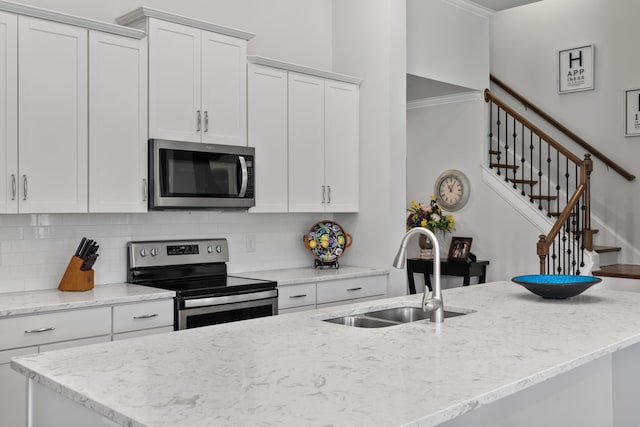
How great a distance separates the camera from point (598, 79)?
6688 millimetres

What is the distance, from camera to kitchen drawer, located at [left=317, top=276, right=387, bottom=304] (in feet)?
14.2

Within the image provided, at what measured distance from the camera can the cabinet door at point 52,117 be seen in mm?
3170

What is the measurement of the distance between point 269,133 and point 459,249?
282 cm

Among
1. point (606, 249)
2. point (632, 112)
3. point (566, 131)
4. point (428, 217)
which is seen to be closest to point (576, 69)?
point (566, 131)

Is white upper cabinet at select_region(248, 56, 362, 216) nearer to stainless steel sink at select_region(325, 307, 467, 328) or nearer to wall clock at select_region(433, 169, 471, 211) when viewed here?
stainless steel sink at select_region(325, 307, 467, 328)

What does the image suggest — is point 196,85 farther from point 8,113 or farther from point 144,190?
point 8,113

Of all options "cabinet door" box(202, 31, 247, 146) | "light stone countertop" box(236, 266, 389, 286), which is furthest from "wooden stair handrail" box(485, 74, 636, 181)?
"cabinet door" box(202, 31, 247, 146)

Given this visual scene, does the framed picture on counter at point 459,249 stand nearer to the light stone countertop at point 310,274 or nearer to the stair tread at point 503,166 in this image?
the stair tread at point 503,166

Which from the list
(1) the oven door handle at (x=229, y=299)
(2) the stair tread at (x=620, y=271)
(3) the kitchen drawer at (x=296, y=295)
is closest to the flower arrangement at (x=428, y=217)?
(2) the stair tread at (x=620, y=271)

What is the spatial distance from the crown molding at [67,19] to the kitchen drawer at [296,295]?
5.97 ft

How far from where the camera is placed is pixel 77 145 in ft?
11.0

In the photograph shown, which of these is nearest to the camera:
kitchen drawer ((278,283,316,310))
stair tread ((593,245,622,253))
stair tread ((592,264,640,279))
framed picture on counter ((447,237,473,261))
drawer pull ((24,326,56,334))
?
drawer pull ((24,326,56,334))

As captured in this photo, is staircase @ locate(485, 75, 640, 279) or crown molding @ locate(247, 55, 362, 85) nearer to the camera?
crown molding @ locate(247, 55, 362, 85)

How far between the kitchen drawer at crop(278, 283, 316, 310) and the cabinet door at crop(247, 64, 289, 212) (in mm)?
614
